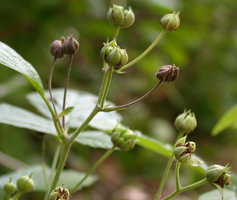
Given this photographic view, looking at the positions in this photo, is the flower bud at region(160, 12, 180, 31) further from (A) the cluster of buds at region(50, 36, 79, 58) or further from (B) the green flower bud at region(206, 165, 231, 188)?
(B) the green flower bud at region(206, 165, 231, 188)

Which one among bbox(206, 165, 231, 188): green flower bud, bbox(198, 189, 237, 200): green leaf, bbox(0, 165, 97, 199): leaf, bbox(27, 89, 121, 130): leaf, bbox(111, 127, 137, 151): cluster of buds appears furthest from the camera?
bbox(0, 165, 97, 199): leaf

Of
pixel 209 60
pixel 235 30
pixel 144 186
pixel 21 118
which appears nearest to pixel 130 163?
pixel 144 186

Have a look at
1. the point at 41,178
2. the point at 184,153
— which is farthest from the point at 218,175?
the point at 41,178

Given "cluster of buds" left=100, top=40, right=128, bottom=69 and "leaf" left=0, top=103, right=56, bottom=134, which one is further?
"leaf" left=0, top=103, right=56, bottom=134

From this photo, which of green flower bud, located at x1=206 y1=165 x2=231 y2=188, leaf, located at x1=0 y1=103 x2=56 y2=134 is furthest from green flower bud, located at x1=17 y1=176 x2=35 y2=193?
green flower bud, located at x1=206 y1=165 x2=231 y2=188

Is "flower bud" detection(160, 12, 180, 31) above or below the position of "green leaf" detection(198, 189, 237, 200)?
above

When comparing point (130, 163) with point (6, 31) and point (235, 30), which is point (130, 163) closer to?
point (6, 31)

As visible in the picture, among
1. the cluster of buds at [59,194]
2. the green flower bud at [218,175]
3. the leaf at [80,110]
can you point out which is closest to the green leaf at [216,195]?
the green flower bud at [218,175]
